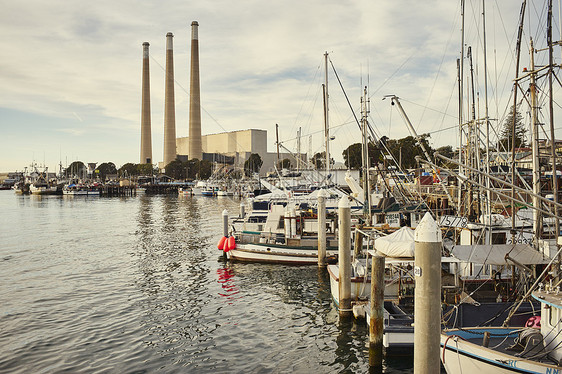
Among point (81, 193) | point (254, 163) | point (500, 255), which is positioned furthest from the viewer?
point (254, 163)

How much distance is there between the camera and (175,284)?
89.5ft

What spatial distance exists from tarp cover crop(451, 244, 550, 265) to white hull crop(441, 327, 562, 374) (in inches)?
122

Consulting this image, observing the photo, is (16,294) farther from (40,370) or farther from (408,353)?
(408,353)

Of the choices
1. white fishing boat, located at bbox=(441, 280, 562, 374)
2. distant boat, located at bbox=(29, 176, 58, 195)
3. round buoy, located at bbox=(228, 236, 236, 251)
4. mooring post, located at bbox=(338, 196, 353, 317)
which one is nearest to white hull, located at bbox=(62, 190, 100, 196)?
distant boat, located at bbox=(29, 176, 58, 195)

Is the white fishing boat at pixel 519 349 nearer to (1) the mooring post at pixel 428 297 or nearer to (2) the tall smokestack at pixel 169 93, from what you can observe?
(1) the mooring post at pixel 428 297

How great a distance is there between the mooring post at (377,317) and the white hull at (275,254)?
566 inches

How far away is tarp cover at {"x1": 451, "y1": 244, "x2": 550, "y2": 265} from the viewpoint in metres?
15.2

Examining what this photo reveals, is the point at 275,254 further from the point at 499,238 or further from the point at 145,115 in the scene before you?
the point at 145,115

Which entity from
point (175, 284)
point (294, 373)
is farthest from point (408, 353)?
point (175, 284)

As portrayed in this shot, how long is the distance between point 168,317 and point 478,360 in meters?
14.1

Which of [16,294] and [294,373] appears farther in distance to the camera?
[16,294]

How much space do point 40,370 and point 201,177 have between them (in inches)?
6658

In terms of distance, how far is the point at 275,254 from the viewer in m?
30.7

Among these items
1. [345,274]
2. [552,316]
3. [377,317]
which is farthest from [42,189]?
[552,316]
